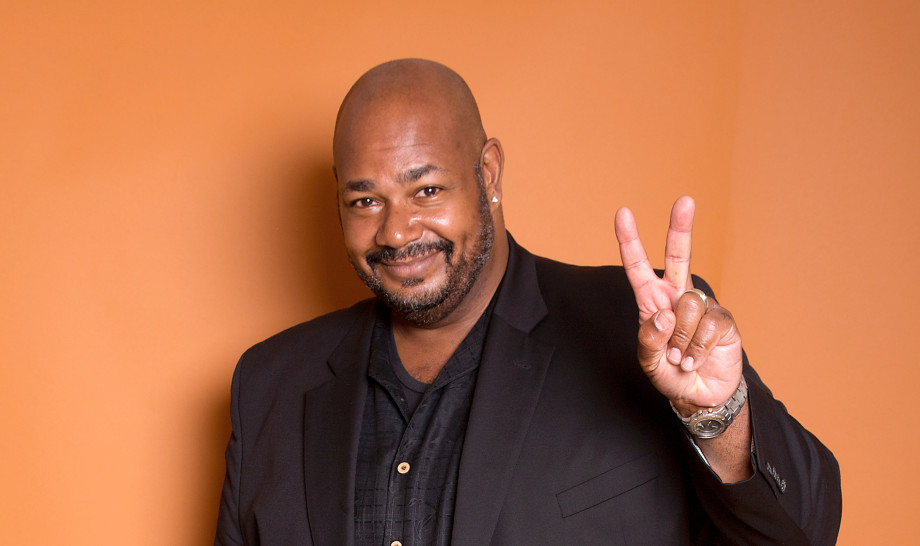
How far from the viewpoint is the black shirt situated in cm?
195

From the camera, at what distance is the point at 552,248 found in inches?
125

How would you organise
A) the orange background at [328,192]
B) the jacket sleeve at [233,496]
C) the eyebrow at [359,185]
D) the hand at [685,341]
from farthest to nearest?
the orange background at [328,192] → the jacket sleeve at [233,496] → the eyebrow at [359,185] → the hand at [685,341]

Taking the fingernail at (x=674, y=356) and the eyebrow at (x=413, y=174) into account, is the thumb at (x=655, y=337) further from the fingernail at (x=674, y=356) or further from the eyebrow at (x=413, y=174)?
the eyebrow at (x=413, y=174)

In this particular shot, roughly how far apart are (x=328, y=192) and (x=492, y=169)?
31.4 inches

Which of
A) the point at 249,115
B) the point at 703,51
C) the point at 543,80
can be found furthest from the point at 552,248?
the point at 249,115

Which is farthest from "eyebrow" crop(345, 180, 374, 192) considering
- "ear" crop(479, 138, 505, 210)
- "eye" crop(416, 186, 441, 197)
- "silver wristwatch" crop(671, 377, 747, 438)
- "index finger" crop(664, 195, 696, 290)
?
"silver wristwatch" crop(671, 377, 747, 438)

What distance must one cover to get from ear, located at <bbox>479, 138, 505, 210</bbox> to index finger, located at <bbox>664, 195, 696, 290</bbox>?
2.47ft

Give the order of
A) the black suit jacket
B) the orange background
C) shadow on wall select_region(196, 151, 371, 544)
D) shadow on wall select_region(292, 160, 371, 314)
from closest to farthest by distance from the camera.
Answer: the black suit jacket → the orange background → shadow on wall select_region(196, 151, 371, 544) → shadow on wall select_region(292, 160, 371, 314)

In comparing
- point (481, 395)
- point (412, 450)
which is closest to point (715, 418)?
point (481, 395)

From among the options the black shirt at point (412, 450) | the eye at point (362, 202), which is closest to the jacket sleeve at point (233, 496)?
the black shirt at point (412, 450)

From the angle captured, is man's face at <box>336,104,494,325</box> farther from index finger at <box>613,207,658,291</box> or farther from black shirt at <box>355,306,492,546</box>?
index finger at <box>613,207,658,291</box>

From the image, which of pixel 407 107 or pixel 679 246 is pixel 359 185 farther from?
pixel 679 246

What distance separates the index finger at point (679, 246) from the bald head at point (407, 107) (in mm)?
742

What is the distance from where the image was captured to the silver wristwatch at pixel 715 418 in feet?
5.21
